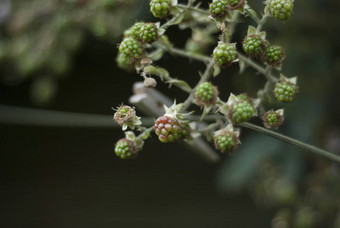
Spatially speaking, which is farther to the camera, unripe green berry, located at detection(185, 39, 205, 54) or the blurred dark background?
the blurred dark background

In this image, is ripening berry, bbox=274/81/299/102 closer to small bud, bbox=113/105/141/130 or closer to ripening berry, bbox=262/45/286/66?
ripening berry, bbox=262/45/286/66

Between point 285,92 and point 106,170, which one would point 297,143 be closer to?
point 285,92

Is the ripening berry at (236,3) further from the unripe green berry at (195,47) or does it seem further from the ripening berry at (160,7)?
the unripe green berry at (195,47)

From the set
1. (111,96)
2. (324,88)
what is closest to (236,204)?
(111,96)

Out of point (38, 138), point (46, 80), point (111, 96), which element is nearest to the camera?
point (46, 80)

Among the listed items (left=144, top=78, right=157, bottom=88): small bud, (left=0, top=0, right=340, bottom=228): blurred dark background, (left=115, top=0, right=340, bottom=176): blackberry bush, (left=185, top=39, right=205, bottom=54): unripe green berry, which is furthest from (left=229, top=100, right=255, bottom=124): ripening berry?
(left=0, top=0, right=340, bottom=228): blurred dark background

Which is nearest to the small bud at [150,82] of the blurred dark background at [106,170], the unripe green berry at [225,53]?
the unripe green berry at [225,53]

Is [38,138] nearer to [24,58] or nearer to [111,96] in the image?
[111,96]
